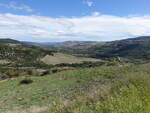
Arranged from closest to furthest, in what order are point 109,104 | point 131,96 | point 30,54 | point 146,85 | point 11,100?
point 109,104, point 131,96, point 146,85, point 11,100, point 30,54

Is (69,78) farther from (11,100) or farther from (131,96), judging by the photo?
(131,96)

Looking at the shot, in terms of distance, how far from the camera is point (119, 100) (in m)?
5.24

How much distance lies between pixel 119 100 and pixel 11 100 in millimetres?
7703

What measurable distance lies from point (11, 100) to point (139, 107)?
806 centimetres

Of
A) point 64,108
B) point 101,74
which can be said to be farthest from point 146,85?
point 101,74

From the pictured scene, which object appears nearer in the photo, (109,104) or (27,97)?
(109,104)

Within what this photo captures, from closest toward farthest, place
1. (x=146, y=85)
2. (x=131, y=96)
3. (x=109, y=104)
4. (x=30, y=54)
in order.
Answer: (x=109, y=104) < (x=131, y=96) < (x=146, y=85) < (x=30, y=54)

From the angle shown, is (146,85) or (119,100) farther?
(146,85)

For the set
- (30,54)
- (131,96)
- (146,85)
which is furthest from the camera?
(30,54)

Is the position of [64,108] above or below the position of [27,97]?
above

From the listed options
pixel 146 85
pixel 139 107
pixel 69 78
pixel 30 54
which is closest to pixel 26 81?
pixel 69 78

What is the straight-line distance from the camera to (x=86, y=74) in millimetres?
17172

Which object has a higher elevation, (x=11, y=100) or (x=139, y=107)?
(x=139, y=107)

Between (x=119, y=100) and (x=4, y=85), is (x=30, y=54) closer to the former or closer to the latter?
(x=4, y=85)
